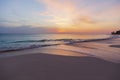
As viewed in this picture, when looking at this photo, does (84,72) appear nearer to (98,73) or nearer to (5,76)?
(98,73)

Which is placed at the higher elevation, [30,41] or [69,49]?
[30,41]

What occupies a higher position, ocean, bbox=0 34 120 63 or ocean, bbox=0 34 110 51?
ocean, bbox=0 34 110 51

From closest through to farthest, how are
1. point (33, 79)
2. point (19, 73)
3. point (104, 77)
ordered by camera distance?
point (33, 79), point (104, 77), point (19, 73)

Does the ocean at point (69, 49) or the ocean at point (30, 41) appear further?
the ocean at point (30, 41)

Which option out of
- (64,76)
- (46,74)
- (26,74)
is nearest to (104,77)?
(64,76)

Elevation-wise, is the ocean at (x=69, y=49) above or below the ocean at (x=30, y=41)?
below

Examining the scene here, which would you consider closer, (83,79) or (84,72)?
(83,79)

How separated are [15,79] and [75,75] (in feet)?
5.37

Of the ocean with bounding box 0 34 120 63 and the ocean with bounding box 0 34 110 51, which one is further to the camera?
the ocean with bounding box 0 34 110 51

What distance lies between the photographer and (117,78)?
3166mm

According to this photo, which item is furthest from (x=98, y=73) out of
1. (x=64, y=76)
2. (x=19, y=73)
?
(x=19, y=73)

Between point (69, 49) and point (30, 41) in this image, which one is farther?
point (30, 41)

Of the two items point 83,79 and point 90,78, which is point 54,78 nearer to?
point 83,79

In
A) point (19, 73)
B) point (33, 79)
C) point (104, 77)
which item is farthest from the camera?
point (19, 73)
